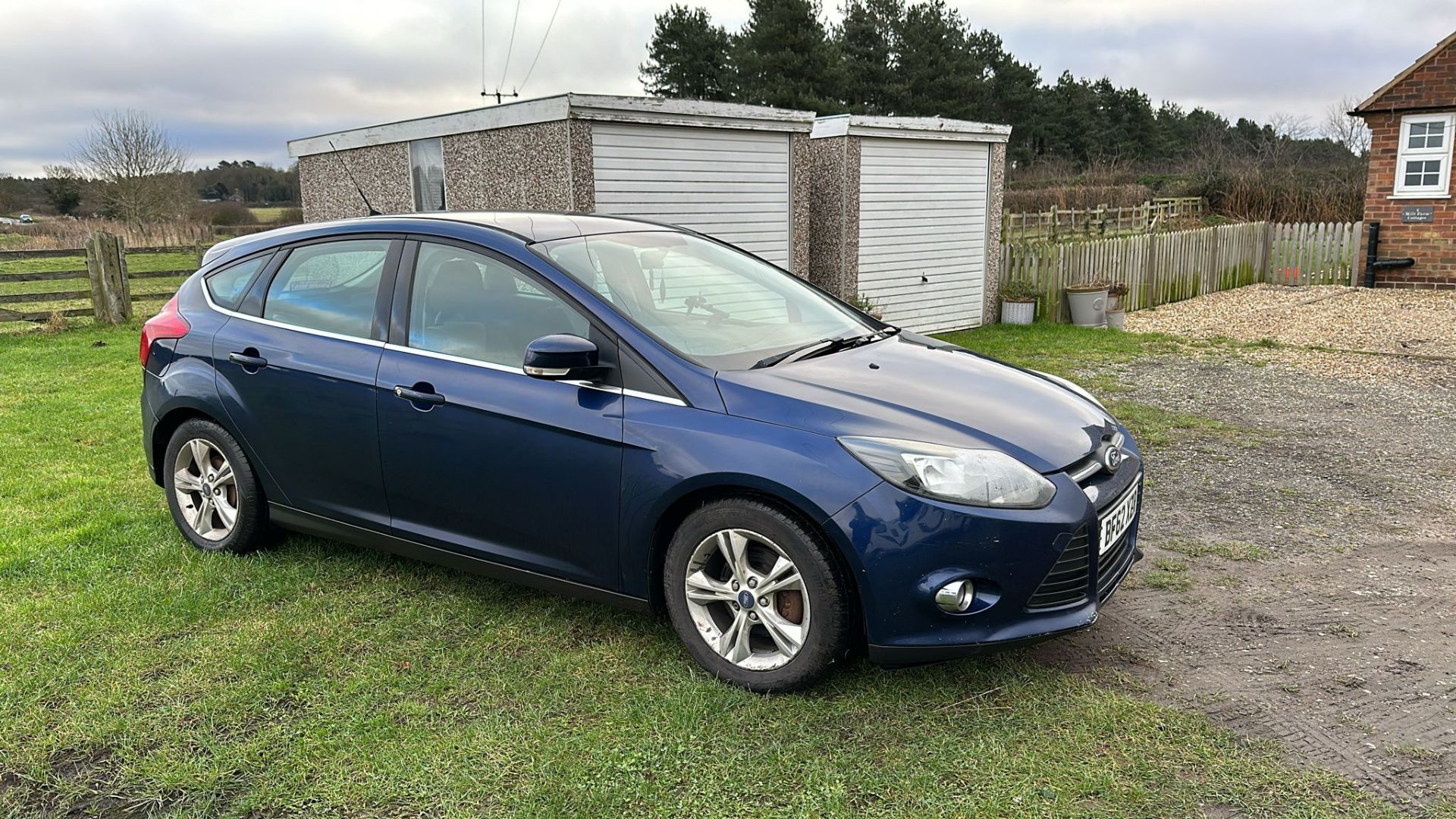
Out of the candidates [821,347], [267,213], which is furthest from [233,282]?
[267,213]

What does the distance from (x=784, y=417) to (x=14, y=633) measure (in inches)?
127

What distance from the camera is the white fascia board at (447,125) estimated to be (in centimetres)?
954

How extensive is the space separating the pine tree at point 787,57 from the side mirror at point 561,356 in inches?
1583

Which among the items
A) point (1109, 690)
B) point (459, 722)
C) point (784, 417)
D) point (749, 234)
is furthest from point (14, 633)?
point (749, 234)

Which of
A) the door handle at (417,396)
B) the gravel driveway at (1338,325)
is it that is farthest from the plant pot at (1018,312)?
the door handle at (417,396)

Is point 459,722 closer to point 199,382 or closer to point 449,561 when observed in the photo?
point 449,561

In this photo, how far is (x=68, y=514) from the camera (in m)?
5.45

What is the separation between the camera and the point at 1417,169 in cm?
1752

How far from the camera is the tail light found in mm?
4777

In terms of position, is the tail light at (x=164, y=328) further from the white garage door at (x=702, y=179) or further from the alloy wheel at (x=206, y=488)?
the white garage door at (x=702, y=179)

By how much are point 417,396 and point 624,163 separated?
6.48 metres

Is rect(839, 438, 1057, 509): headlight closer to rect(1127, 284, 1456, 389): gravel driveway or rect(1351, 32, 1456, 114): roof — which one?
rect(1127, 284, 1456, 389): gravel driveway

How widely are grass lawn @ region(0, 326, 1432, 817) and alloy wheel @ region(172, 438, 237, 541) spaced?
251 mm

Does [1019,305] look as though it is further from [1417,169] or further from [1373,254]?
[1417,169]
